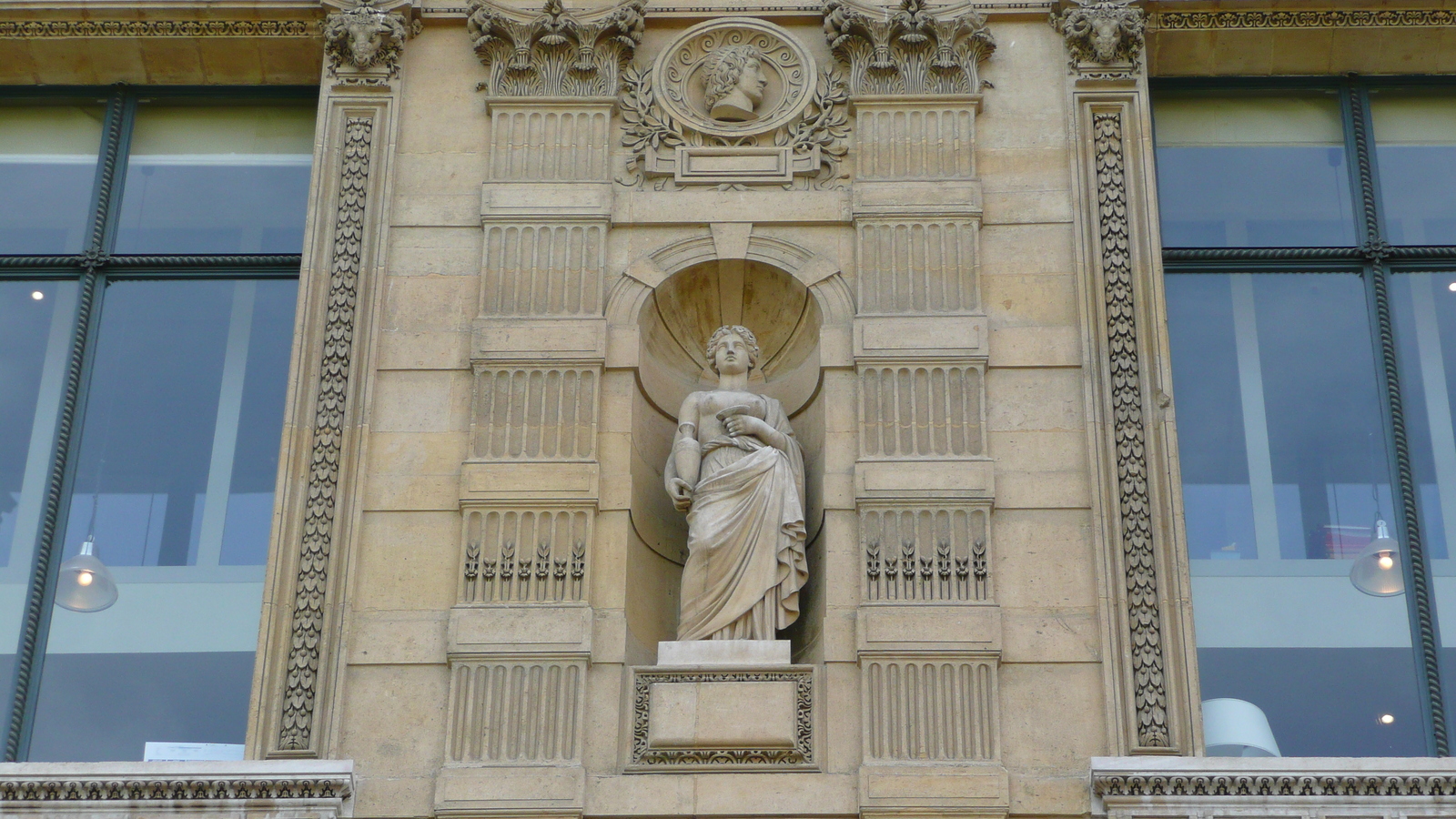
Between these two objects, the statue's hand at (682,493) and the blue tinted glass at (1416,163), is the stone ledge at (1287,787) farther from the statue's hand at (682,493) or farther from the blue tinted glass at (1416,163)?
the blue tinted glass at (1416,163)

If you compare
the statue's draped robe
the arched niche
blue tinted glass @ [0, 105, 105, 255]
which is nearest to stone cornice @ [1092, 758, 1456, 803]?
the statue's draped robe

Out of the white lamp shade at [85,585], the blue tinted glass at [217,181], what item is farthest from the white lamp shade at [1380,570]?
the white lamp shade at [85,585]

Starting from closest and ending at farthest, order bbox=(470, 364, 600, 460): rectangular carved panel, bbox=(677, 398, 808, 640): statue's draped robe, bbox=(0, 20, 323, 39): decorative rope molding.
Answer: bbox=(677, 398, 808, 640): statue's draped robe, bbox=(470, 364, 600, 460): rectangular carved panel, bbox=(0, 20, 323, 39): decorative rope molding

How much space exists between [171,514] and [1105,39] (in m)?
7.66

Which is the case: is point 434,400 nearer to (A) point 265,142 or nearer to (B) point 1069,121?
(A) point 265,142

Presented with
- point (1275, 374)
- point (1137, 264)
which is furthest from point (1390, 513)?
point (1137, 264)

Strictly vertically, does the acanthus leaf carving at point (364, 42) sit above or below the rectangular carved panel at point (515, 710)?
above

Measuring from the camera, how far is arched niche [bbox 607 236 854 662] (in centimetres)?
1481

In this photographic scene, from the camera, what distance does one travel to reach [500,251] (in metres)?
15.4

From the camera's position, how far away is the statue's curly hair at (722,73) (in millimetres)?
16062

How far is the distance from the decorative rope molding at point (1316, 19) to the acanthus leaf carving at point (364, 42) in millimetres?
5802

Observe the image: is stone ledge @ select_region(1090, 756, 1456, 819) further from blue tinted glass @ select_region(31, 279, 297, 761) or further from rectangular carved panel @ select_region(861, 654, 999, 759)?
blue tinted glass @ select_region(31, 279, 297, 761)

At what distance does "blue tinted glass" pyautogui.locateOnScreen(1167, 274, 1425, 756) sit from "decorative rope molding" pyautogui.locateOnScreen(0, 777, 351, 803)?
5.87 meters

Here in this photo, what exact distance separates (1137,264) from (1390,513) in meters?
2.46
